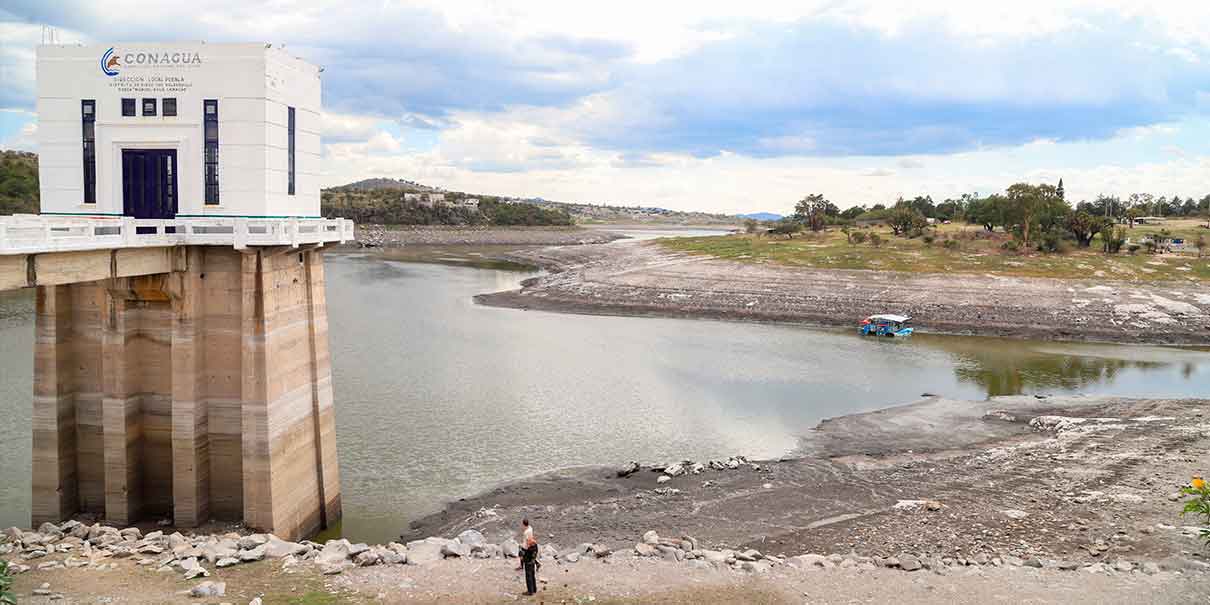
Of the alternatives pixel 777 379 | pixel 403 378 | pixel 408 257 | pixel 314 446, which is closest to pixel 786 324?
pixel 777 379

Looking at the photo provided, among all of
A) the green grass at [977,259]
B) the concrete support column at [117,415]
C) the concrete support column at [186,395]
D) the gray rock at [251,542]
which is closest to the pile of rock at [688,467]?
the gray rock at [251,542]

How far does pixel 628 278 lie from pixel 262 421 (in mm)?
66419

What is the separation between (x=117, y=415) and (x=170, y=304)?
2.95 meters

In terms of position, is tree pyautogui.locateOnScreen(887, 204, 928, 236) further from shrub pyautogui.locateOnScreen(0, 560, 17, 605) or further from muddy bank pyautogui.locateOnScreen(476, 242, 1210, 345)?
shrub pyautogui.locateOnScreen(0, 560, 17, 605)

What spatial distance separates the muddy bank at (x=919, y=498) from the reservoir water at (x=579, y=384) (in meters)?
2.87

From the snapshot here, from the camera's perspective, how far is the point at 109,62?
21.2m

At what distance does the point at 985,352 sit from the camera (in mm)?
56094

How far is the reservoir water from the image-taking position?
28.8 meters

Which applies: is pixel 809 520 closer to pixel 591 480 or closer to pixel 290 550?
pixel 591 480

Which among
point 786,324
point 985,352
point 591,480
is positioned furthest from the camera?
point 786,324

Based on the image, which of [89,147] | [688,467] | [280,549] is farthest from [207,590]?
[688,467]

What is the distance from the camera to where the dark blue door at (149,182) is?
21703 mm

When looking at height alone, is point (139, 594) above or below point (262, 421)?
below

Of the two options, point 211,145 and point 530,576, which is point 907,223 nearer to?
point 211,145
